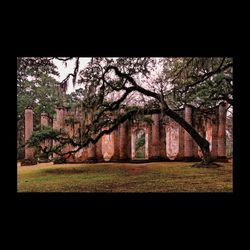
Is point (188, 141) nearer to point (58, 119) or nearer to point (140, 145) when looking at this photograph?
point (140, 145)

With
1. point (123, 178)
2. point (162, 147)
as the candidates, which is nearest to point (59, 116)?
point (123, 178)

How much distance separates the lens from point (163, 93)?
896 centimetres

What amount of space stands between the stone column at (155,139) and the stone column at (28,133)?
166 inches

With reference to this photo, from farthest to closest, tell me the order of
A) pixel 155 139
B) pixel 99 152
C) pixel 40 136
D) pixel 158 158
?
pixel 155 139 → pixel 158 158 → pixel 99 152 → pixel 40 136

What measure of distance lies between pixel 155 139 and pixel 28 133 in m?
4.52

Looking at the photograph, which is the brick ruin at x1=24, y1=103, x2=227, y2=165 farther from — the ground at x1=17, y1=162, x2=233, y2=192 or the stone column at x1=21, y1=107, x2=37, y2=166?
the ground at x1=17, y1=162, x2=233, y2=192

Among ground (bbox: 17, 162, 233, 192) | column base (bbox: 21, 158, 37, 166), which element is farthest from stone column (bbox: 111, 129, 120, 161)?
column base (bbox: 21, 158, 37, 166)

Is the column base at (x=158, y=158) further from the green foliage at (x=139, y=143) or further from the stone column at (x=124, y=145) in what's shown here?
the green foliage at (x=139, y=143)

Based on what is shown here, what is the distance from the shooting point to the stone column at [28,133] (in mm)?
9805

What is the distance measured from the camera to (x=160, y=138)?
11.0 meters

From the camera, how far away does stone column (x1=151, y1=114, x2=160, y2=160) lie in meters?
10.9
